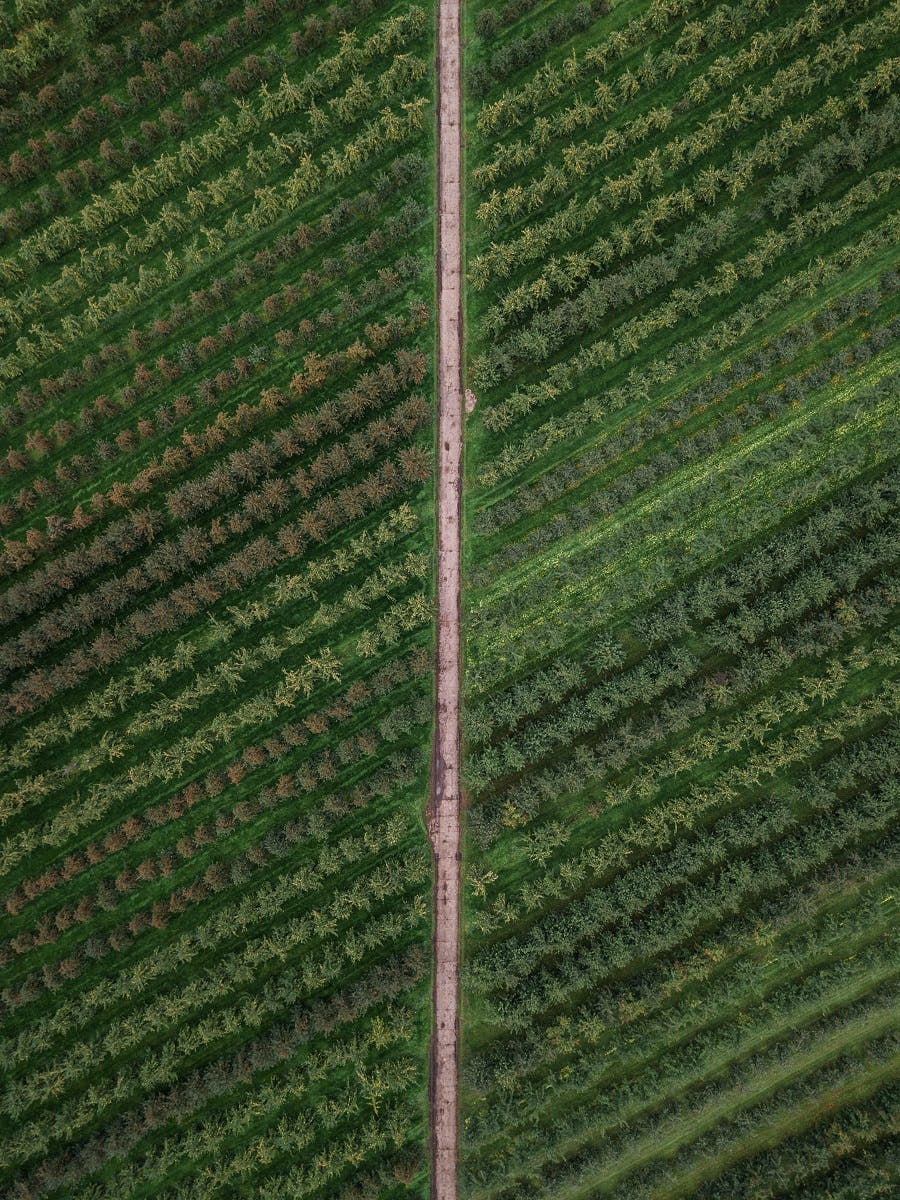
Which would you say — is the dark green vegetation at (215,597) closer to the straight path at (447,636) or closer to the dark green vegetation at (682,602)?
the straight path at (447,636)

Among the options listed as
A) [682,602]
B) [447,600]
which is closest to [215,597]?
[447,600]

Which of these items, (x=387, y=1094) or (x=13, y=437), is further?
(x=13, y=437)

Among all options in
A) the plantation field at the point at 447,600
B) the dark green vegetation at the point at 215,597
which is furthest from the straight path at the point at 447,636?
the dark green vegetation at the point at 215,597

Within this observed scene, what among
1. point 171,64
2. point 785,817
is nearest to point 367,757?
point 785,817

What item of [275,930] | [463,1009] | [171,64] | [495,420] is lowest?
[463,1009]

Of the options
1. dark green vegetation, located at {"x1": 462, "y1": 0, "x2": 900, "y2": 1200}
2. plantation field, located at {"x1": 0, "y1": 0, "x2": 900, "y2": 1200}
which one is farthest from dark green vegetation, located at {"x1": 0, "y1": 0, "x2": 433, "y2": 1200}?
dark green vegetation, located at {"x1": 462, "y1": 0, "x2": 900, "y2": 1200}

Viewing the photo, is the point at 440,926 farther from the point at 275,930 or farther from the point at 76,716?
the point at 76,716
